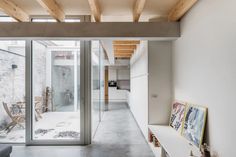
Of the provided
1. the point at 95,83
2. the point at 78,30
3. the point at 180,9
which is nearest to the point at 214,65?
the point at 180,9

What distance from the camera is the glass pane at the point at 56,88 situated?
14.4ft

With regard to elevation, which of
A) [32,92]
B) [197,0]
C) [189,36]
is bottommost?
[32,92]

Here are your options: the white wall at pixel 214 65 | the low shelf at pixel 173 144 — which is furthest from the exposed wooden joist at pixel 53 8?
the low shelf at pixel 173 144

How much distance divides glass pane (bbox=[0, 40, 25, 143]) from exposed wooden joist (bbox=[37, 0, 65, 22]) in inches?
61.1

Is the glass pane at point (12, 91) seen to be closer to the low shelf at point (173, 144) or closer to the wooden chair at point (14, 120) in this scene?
the wooden chair at point (14, 120)

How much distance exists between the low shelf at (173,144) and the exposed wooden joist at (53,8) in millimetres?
2641

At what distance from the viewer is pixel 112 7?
11.0ft

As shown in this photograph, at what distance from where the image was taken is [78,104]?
4391 mm

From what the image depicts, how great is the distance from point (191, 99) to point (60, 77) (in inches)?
115

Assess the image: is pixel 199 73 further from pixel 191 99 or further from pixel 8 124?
pixel 8 124

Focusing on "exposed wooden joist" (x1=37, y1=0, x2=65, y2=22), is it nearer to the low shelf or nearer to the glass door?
the glass door

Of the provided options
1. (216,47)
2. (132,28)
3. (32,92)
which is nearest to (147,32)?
(132,28)

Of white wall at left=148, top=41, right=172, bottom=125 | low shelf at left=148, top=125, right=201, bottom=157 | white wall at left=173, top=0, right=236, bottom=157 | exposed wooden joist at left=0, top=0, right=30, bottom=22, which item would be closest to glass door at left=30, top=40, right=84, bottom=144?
exposed wooden joist at left=0, top=0, right=30, bottom=22

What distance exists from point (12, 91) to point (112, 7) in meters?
3.00
